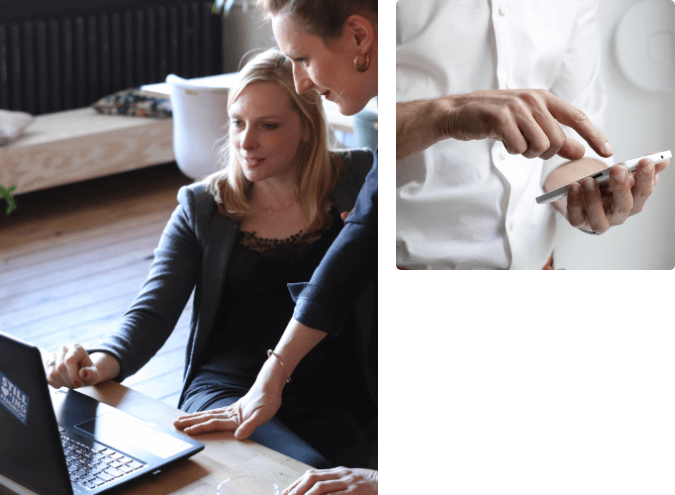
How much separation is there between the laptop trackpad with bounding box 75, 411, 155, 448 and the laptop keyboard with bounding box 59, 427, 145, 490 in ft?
0.06

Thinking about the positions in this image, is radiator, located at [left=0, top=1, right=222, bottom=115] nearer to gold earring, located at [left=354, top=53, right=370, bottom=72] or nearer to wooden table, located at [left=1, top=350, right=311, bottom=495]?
wooden table, located at [left=1, top=350, right=311, bottom=495]

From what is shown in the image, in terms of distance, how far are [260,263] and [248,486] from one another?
25.7 inches

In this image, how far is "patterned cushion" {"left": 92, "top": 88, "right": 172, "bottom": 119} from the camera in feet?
14.9

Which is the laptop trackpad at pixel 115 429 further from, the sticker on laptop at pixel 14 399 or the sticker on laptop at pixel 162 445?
the sticker on laptop at pixel 14 399

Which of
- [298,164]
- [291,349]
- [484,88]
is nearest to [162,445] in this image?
[291,349]

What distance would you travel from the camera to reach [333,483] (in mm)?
842

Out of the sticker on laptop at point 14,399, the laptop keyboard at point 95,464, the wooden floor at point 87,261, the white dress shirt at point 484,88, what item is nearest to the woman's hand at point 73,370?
the laptop keyboard at point 95,464

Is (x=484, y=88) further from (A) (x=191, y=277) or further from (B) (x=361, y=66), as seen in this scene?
(A) (x=191, y=277)

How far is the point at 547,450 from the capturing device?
567mm

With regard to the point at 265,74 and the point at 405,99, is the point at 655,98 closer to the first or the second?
the point at 405,99

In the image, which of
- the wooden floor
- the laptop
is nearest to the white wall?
the laptop

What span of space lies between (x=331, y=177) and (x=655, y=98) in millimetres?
1099

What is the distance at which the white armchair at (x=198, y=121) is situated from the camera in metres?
3.09

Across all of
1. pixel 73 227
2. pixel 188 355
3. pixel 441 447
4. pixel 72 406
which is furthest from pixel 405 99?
pixel 73 227
